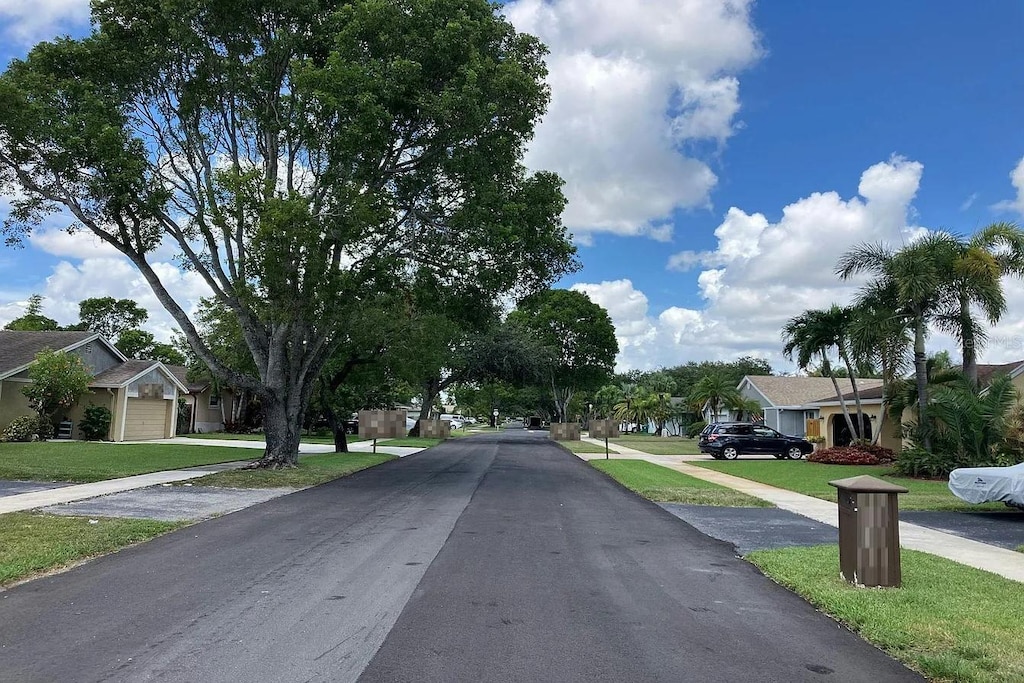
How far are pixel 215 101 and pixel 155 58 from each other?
1.81 m

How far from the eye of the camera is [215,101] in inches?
792

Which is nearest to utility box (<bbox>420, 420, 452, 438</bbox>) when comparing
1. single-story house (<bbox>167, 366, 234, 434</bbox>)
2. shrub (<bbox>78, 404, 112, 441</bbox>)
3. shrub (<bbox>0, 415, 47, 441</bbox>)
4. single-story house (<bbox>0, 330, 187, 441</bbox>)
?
single-story house (<bbox>167, 366, 234, 434</bbox>)

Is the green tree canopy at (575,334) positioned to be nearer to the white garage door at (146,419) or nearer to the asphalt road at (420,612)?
the white garage door at (146,419)

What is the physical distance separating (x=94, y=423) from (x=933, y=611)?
3258 cm

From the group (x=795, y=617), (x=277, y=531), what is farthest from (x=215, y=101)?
(x=795, y=617)

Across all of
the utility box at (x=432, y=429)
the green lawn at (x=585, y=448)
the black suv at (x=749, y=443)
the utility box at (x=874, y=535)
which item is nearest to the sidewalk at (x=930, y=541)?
the utility box at (x=874, y=535)

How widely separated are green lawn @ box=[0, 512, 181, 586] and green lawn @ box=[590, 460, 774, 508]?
9748mm

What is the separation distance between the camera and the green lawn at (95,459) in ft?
57.2

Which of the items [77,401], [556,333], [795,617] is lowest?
[795,617]

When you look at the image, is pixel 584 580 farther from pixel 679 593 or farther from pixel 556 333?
pixel 556 333

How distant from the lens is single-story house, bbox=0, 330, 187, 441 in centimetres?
2902

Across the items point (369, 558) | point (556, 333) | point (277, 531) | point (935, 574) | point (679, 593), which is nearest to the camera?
point (679, 593)

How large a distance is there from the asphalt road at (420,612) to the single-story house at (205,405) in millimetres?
36561

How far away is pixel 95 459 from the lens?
852 inches
